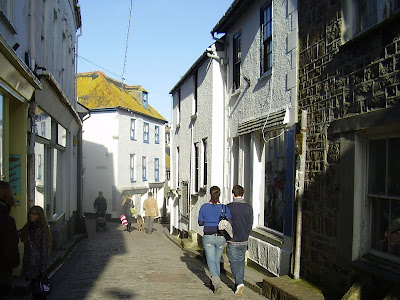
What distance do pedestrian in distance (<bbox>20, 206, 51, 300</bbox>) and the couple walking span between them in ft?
8.54

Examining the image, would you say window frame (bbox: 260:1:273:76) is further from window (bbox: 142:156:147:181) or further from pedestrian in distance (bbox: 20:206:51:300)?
window (bbox: 142:156:147:181)

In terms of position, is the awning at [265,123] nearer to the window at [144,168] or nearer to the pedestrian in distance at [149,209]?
the pedestrian in distance at [149,209]

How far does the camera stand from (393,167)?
17.1ft

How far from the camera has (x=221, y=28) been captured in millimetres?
12234

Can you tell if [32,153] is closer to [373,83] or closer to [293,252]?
[293,252]

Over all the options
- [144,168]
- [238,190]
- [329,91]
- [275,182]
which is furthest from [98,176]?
[329,91]

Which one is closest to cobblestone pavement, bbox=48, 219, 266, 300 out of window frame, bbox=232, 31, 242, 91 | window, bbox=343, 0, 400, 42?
window, bbox=343, 0, 400, 42

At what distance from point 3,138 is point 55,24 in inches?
250

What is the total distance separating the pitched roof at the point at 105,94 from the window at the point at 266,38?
74.3ft

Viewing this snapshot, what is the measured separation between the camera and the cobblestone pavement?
24.6 feet

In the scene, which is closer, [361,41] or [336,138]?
[361,41]

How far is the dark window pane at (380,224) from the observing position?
5383 millimetres

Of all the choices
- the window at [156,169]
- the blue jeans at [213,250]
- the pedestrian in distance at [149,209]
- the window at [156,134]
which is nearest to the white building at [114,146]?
the window at [156,134]

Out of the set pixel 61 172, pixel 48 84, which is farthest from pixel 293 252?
pixel 61 172
